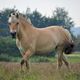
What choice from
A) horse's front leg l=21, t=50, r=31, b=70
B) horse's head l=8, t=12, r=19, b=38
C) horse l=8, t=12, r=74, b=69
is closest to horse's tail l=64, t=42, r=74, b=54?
horse l=8, t=12, r=74, b=69

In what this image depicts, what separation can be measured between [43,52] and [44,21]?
67702 mm

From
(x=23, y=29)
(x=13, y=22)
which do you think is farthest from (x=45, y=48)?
(x=13, y=22)

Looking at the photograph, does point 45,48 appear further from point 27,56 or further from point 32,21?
point 32,21

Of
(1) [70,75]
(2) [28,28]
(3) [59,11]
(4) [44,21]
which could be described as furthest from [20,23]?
(3) [59,11]

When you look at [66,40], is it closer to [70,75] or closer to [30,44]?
[30,44]

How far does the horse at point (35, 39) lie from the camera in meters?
13.9

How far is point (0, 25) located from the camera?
68.5 metres

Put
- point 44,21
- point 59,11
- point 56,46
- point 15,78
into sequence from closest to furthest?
point 15,78 < point 56,46 < point 44,21 < point 59,11

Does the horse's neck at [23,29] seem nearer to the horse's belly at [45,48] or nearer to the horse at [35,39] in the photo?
the horse at [35,39]

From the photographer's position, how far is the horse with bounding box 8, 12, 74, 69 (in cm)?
1388

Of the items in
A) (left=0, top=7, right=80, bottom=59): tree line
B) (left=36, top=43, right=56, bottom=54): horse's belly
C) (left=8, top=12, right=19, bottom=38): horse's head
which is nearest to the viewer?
(left=8, top=12, right=19, bottom=38): horse's head

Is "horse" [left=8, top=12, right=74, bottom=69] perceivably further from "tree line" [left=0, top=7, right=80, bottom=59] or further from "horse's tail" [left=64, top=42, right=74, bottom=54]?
"tree line" [left=0, top=7, right=80, bottom=59]

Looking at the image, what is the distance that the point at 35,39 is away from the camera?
575 inches

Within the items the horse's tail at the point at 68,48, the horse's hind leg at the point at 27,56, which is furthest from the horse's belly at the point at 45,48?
the horse's hind leg at the point at 27,56
